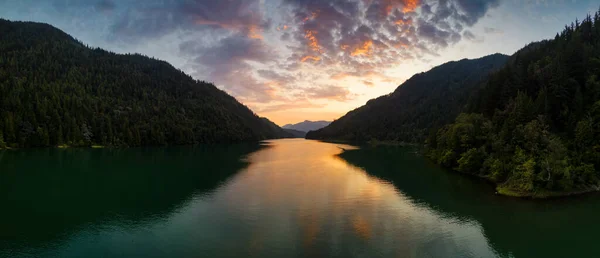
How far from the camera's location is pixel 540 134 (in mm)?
54219

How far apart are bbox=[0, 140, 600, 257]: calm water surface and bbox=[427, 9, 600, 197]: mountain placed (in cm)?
398

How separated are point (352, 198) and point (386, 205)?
247 inches

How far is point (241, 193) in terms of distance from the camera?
5250cm

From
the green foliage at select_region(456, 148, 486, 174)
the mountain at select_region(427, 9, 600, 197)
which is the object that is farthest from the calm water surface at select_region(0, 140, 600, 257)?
the green foliage at select_region(456, 148, 486, 174)

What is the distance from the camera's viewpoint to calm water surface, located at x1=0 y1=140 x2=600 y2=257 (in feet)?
92.8

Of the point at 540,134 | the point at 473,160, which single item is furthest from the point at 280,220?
the point at 473,160

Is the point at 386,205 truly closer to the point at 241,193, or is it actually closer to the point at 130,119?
the point at 241,193

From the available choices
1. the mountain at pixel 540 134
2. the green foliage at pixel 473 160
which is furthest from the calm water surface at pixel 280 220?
the green foliage at pixel 473 160

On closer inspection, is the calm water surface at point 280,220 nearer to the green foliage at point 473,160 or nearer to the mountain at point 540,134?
the mountain at point 540,134

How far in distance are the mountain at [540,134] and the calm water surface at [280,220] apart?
398cm

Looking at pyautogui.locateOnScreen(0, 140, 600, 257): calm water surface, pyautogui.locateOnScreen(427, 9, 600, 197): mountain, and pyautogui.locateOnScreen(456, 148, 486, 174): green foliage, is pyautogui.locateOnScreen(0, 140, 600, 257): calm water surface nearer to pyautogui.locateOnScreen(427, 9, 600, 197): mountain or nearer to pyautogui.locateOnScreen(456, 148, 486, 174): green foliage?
pyautogui.locateOnScreen(427, 9, 600, 197): mountain

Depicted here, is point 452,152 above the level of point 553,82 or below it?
below

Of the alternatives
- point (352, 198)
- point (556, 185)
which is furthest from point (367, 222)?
point (556, 185)

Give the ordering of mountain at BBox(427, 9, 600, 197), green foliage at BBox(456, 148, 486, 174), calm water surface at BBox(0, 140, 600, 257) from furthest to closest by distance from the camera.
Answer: green foliage at BBox(456, 148, 486, 174) → mountain at BBox(427, 9, 600, 197) → calm water surface at BBox(0, 140, 600, 257)
